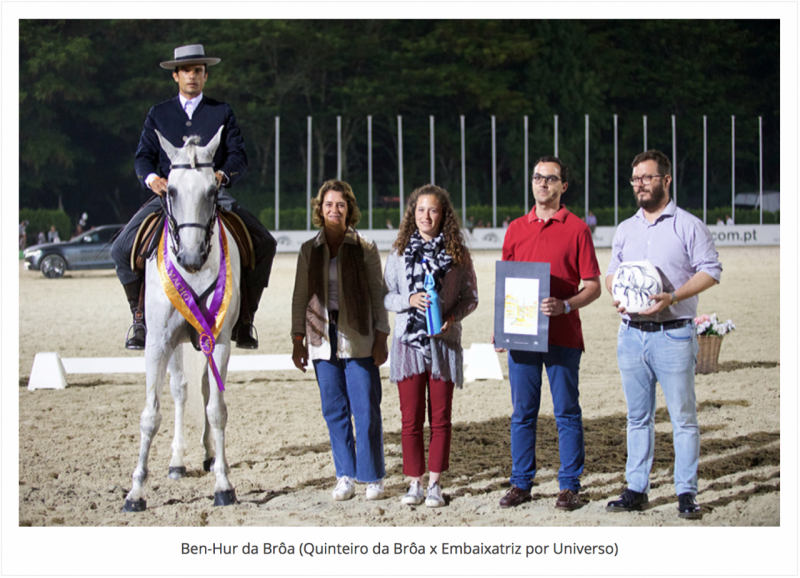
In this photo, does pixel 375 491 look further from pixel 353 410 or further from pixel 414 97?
pixel 414 97

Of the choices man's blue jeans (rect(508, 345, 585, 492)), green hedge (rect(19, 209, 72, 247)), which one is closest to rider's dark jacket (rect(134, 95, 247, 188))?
man's blue jeans (rect(508, 345, 585, 492))

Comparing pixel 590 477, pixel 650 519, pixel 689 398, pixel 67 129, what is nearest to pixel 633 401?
pixel 689 398

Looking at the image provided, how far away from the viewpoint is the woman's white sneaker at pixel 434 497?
4320mm

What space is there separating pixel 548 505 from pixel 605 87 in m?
38.4

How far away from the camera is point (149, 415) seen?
14.8 feet

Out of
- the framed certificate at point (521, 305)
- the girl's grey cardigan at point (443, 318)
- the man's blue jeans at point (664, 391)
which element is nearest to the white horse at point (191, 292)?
the girl's grey cardigan at point (443, 318)

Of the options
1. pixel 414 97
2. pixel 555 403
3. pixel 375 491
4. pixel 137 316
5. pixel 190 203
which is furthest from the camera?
pixel 414 97

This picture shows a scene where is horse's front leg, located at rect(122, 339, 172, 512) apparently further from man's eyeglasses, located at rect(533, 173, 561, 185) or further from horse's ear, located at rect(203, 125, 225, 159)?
man's eyeglasses, located at rect(533, 173, 561, 185)

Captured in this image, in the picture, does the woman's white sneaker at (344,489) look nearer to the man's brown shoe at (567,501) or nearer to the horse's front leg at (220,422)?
the horse's front leg at (220,422)

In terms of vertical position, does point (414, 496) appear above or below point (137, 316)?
below

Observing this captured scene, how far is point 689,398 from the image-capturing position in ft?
13.3

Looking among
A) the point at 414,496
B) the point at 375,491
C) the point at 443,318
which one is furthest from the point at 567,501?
the point at 443,318

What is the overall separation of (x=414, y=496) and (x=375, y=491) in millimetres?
267

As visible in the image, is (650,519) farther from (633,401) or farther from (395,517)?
(395,517)
